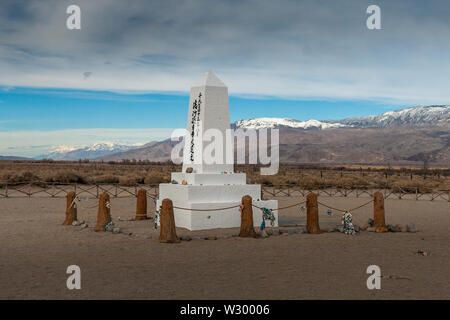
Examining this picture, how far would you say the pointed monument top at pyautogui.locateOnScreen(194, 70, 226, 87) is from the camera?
575 inches

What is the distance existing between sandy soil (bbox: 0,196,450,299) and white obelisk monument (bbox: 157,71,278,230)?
0.74 m

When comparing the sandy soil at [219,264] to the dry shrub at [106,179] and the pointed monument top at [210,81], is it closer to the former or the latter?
the pointed monument top at [210,81]

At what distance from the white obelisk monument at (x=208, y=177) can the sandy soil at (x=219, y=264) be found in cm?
74

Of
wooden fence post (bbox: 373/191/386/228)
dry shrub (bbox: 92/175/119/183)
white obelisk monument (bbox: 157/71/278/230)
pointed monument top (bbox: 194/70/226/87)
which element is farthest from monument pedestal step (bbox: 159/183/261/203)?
dry shrub (bbox: 92/175/119/183)

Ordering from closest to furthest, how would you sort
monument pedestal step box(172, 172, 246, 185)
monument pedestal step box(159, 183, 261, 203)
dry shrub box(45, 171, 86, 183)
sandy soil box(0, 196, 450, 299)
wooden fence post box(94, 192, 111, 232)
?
sandy soil box(0, 196, 450, 299), wooden fence post box(94, 192, 111, 232), monument pedestal step box(159, 183, 261, 203), monument pedestal step box(172, 172, 246, 185), dry shrub box(45, 171, 86, 183)

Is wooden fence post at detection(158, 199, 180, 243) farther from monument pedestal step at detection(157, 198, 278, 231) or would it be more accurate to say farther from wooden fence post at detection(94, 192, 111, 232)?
wooden fence post at detection(94, 192, 111, 232)

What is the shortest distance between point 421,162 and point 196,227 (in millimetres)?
125587

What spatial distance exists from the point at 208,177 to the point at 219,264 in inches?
212

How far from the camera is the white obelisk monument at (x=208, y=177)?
13742mm

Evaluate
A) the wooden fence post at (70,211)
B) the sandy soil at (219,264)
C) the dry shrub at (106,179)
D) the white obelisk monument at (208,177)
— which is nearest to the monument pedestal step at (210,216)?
the white obelisk monument at (208,177)

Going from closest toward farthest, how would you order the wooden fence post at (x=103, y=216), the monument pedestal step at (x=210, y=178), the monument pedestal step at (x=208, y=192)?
1. the wooden fence post at (x=103, y=216)
2. the monument pedestal step at (x=208, y=192)
3. the monument pedestal step at (x=210, y=178)

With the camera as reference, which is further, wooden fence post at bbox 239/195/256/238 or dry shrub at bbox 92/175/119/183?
dry shrub at bbox 92/175/119/183

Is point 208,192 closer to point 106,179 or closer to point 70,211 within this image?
point 70,211

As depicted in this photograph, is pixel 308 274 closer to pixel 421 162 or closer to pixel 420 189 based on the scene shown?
pixel 420 189
